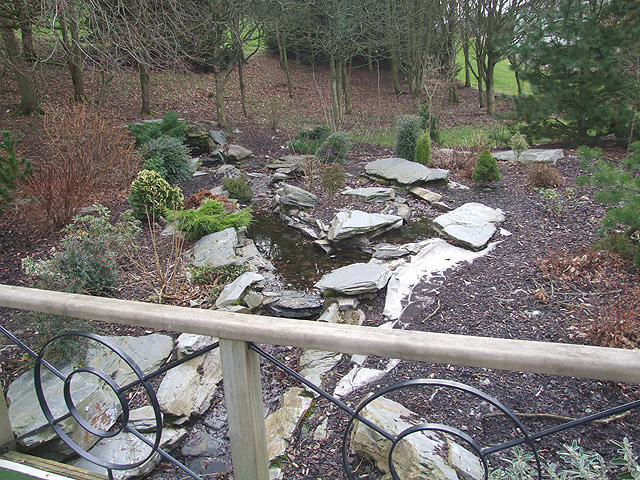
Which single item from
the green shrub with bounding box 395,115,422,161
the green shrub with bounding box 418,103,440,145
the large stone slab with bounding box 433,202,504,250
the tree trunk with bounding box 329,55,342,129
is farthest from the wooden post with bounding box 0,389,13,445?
the tree trunk with bounding box 329,55,342,129

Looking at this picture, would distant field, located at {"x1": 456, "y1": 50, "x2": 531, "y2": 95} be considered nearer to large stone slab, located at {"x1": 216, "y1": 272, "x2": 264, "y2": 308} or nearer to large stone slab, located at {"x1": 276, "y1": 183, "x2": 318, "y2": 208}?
large stone slab, located at {"x1": 276, "y1": 183, "x2": 318, "y2": 208}

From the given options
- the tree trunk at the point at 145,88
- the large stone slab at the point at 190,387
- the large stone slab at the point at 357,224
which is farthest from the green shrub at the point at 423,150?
the tree trunk at the point at 145,88

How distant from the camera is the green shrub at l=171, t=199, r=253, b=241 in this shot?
5227 millimetres

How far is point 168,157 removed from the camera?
24.7 ft


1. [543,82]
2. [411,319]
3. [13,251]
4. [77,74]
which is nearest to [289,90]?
[77,74]

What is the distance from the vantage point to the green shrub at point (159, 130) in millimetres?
8134

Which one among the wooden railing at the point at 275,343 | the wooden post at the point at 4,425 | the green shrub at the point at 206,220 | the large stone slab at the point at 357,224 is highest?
the wooden railing at the point at 275,343

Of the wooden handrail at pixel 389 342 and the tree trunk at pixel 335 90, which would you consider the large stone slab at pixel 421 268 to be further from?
the tree trunk at pixel 335 90

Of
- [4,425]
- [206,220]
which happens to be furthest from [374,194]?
[4,425]

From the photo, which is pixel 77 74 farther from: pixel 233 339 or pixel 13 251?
pixel 233 339

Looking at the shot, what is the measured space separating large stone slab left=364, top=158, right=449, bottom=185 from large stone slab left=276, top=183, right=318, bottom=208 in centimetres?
153

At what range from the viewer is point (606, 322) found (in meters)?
2.70

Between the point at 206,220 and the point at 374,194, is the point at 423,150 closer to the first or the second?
the point at 374,194

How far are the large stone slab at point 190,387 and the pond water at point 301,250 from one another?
1.51 m
